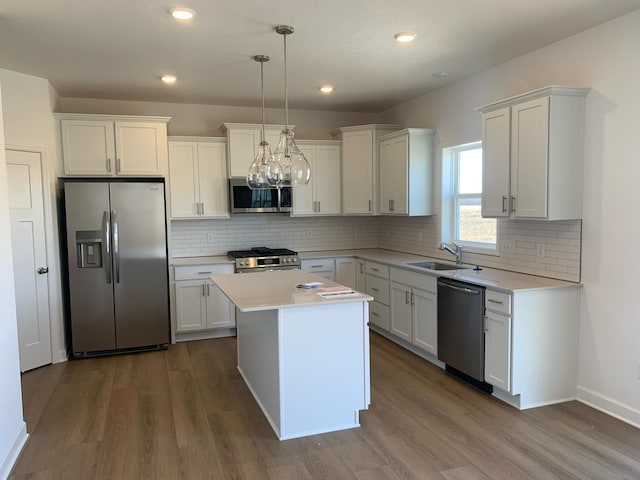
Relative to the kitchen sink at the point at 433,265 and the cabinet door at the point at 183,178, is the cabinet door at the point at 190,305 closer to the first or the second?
the cabinet door at the point at 183,178

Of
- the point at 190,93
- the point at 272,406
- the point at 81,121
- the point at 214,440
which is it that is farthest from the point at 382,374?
the point at 81,121

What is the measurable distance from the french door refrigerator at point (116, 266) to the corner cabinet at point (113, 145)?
20 cm

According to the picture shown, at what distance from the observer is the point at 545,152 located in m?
3.34

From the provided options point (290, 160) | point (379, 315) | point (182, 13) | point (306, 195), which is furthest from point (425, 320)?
point (182, 13)

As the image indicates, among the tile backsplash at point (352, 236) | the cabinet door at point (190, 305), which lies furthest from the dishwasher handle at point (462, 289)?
the cabinet door at point (190, 305)

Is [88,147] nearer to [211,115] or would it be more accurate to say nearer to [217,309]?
[211,115]

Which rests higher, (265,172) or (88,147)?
(88,147)

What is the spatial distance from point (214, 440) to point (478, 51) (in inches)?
137

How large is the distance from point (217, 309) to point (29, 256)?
1.90 metres

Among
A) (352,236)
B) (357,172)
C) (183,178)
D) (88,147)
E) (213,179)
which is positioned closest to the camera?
(88,147)

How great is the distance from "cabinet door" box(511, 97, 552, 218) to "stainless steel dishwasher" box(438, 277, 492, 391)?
72 centimetres

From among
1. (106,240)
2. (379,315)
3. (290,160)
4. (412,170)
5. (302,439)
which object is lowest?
(302,439)

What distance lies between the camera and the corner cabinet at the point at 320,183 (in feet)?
19.1

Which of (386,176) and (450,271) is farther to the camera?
(386,176)
